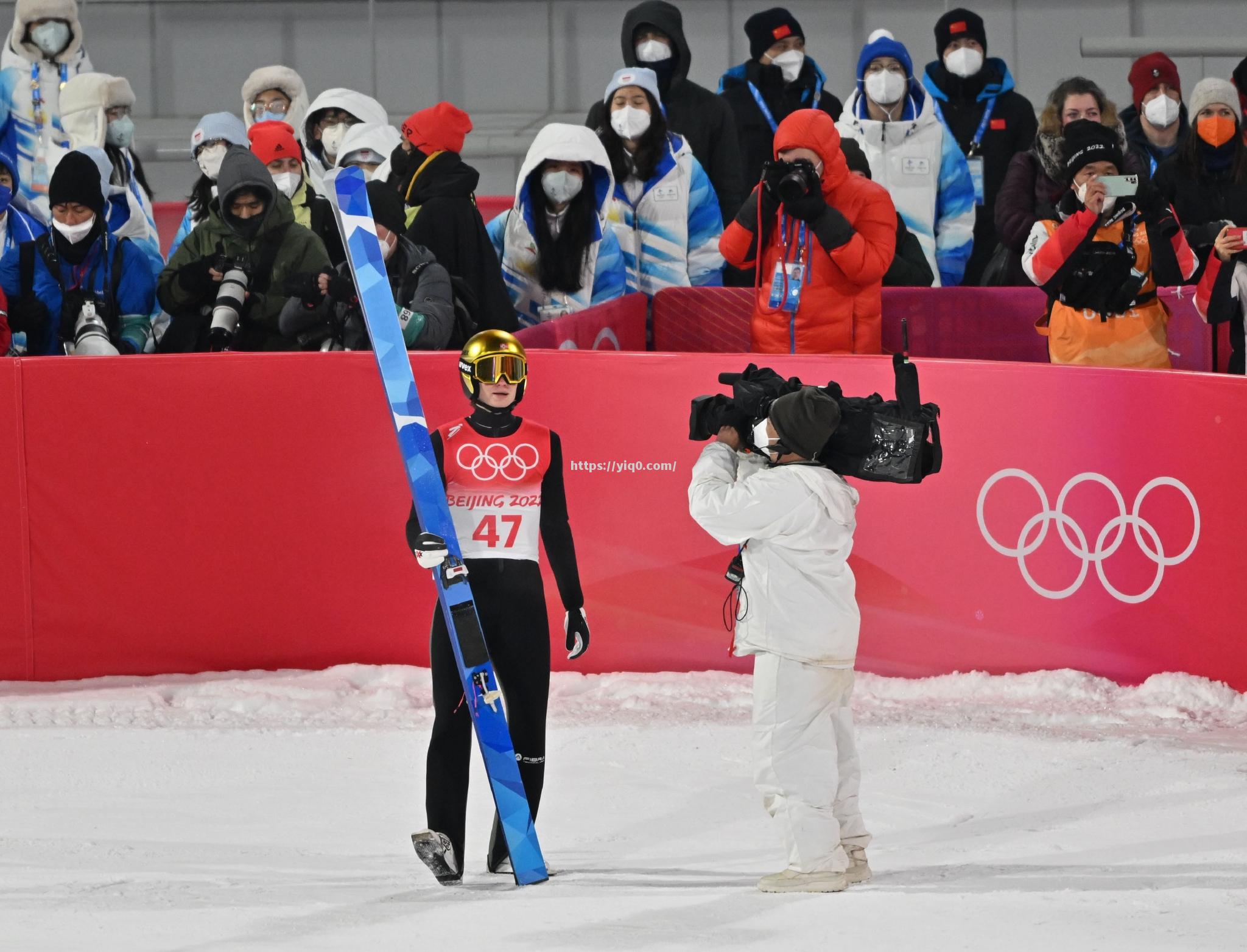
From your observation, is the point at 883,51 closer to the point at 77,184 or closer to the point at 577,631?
the point at 77,184

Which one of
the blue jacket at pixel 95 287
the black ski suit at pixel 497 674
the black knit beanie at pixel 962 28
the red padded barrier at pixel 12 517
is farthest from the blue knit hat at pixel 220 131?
the black ski suit at pixel 497 674

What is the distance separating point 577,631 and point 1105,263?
3.75 m

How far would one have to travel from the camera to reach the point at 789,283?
29.7 feet

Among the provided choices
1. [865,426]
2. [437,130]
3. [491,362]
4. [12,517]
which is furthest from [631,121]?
[865,426]

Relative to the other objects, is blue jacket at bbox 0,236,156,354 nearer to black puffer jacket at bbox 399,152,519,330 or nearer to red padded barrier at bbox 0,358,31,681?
red padded barrier at bbox 0,358,31,681

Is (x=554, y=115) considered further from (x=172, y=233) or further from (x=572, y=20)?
(x=172, y=233)

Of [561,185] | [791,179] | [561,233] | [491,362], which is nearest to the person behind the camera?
[491,362]

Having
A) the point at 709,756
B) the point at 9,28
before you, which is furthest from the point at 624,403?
the point at 9,28

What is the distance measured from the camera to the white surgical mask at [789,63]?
11.1 meters

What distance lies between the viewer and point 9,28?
564 inches

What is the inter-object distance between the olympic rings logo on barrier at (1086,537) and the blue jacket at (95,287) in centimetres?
404

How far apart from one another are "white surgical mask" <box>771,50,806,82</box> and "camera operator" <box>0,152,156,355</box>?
12.8ft

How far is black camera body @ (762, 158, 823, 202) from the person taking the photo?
28.5ft

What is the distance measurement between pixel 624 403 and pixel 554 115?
6825 mm
